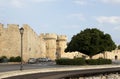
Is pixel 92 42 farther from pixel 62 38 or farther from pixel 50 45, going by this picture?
pixel 62 38

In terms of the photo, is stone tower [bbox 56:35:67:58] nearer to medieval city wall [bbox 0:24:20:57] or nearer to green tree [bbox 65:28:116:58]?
green tree [bbox 65:28:116:58]

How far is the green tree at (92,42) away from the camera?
73.6 meters

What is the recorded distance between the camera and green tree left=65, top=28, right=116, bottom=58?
73.6 meters

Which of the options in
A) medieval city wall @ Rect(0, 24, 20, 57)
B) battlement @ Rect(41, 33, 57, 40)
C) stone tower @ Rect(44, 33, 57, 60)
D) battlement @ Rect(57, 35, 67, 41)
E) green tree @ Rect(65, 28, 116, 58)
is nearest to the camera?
medieval city wall @ Rect(0, 24, 20, 57)

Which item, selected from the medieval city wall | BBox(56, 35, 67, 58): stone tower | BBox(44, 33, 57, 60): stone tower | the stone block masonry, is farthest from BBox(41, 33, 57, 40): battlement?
the medieval city wall

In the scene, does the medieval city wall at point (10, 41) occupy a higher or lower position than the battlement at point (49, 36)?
lower

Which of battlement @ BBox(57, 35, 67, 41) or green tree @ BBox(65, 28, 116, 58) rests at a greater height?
battlement @ BBox(57, 35, 67, 41)

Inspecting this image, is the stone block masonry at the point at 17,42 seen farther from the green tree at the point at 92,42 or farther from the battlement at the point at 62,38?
the battlement at the point at 62,38

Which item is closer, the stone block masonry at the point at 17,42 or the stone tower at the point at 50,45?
the stone block masonry at the point at 17,42

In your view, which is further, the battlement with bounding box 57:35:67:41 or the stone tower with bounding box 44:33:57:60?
the battlement with bounding box 57:35:67:41

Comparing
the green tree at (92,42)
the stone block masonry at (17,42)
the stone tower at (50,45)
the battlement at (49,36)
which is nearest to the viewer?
the stone block masonry at (17,42)

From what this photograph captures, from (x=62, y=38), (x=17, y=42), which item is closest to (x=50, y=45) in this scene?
(x=62, y=38)

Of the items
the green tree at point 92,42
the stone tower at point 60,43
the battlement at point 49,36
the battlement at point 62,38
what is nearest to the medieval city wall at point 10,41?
the green tree at point 92,42

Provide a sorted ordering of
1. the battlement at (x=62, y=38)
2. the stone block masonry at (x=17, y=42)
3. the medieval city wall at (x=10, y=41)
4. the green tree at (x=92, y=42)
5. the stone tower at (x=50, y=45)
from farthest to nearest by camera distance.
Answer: the battlement at (x=62, y=38)
the stone tower at (x=50, y=45)
the green tree at (x=92, y=42)
the stone block masonry at (x=17, y=42)
the medieval city wall at (x=10, y=41)
